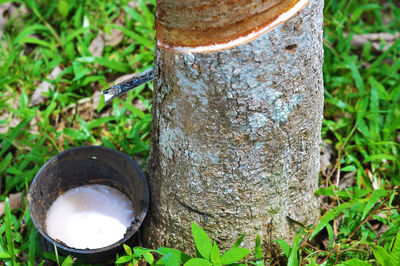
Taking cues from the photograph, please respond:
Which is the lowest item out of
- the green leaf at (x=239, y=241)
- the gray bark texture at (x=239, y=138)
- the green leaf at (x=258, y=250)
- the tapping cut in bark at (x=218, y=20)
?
the green leaf at (x=258, y=250)

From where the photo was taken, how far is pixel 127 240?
1.85 metres

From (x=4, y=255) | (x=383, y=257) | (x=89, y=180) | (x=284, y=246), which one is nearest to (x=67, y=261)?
(x=4, y=255)

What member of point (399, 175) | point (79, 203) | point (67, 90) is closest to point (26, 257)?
point (79, 203)

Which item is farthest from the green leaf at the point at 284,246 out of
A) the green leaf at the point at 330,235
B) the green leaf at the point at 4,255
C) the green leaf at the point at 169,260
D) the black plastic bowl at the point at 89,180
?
the green leaf at the point at 4,255

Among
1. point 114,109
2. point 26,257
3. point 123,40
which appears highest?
point 123,40

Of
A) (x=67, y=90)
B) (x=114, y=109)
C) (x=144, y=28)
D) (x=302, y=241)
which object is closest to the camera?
(x=302, y=241)

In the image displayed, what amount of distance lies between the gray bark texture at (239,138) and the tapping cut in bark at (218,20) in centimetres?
3

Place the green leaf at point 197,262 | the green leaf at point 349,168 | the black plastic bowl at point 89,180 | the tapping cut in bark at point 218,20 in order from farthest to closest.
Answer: the green leaf at point 349,168
the black plastic bowl at point 89,180
the green leaf at point 197,262
the tapping cut in bark at point 218,20

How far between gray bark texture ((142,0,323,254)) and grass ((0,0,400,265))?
27cm

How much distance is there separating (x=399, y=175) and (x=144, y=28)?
2.09m

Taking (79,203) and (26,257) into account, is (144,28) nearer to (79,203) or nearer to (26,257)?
(79,203)

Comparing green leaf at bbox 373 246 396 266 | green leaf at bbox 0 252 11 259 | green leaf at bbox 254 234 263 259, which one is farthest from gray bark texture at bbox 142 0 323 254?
green leaf at bbox 0 252 11 259

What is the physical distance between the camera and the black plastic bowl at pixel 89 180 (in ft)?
6.12

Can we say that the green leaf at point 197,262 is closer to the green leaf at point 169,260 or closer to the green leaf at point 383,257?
the green leaf at point 169,260
